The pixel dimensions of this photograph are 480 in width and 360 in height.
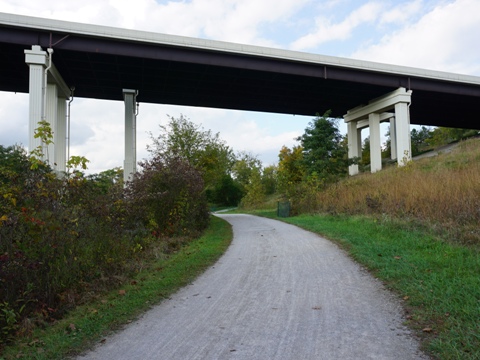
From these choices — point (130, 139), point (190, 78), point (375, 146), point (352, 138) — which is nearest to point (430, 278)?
point (190, 78)

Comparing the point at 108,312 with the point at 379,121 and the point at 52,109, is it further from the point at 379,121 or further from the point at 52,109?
the point at 379,121

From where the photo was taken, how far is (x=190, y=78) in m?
27.4

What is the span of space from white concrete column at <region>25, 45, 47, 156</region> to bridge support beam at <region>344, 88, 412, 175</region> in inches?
935

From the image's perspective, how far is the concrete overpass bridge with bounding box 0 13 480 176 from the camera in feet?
68.7

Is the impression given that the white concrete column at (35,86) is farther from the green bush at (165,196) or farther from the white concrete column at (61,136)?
the green bush at (165,196)

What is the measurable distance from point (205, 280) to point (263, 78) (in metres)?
22.6

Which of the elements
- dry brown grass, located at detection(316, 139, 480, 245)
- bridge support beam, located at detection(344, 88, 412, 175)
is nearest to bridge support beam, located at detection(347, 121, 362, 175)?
bridge support beam, located at detection(344, 88, 412, 175)

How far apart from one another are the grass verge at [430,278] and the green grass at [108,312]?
3.60m

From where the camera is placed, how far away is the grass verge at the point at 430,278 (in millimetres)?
3736

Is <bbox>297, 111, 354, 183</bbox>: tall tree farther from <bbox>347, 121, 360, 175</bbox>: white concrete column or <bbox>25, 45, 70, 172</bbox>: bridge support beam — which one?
<bbox>25, 45, 70, 172</bbox>: bridge support beam

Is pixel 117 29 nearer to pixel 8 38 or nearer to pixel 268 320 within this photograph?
pixel 8 38

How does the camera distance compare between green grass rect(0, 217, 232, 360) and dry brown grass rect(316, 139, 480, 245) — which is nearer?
green grass rect(0, 217, 232, 360)

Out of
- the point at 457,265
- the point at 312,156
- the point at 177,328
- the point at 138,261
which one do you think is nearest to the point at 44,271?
the point at 177,328

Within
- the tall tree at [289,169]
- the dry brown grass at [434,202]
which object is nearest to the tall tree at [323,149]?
the tall tree at [289,169]
